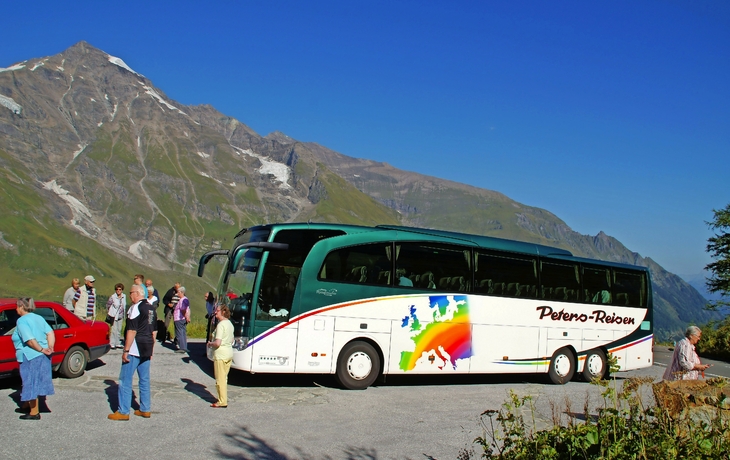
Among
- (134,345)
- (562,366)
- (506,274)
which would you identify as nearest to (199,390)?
(134,345)

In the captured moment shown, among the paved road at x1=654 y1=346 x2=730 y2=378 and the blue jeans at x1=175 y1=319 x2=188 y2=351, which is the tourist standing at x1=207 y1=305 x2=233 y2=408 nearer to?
the blue jeans at x1=175 y1=319 x2=188 y2=351

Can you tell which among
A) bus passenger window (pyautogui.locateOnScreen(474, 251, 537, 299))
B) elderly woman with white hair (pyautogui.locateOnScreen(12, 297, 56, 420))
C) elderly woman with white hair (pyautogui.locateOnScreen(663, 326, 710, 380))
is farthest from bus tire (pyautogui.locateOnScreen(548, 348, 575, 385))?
elderly woman with white hair (pyautogui.locateOnScreen(12, 297, 56, 420))

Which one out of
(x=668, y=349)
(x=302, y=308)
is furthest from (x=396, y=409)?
(x=668, y=349)

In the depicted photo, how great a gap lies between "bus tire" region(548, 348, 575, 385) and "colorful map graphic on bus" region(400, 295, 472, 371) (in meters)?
2.92

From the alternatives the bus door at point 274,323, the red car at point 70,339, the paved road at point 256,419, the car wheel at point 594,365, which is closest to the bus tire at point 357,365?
the paved road at point 256,419

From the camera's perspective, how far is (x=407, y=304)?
14.5 m

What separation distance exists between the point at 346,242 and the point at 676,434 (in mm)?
8215

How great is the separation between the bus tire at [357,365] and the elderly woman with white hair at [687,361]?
5.82m

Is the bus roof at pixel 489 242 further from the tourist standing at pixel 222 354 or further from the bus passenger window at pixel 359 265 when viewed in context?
the tourist standing at pixel 222 354

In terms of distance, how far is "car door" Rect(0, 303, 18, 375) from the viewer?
37.5 feet

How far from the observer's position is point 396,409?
39.9 feet

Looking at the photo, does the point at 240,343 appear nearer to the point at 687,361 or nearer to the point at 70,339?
the point at 70,339

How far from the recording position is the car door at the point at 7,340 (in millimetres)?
11434

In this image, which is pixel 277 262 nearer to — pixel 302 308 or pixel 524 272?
pixel 302 308
